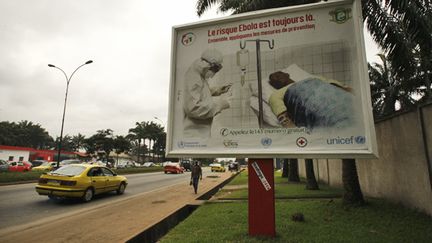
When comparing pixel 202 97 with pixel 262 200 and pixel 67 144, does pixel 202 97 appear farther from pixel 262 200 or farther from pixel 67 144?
pixel 67 144

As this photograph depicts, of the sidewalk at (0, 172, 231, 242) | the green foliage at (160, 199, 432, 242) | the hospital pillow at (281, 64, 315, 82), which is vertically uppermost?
the hospital pillow at (281, 64, 315, 82)

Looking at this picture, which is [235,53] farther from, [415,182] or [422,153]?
[415,182]

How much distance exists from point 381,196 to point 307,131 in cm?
586

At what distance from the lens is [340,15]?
4.98m

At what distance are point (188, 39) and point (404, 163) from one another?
641cm

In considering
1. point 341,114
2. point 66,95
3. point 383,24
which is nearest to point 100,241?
point 341,114

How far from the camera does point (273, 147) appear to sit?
16.1 feet

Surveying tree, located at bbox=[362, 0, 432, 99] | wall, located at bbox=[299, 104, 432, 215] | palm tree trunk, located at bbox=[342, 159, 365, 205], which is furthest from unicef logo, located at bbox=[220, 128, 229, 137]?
tree, located at bbox=[362, 0, 432, 99]

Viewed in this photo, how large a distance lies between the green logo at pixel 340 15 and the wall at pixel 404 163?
10.1 feet

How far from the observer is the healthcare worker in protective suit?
542 cm

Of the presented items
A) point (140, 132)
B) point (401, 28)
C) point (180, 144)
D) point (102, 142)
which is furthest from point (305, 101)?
point (140, 132)

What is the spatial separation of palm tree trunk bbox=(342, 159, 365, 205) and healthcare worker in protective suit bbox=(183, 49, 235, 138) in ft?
16.7

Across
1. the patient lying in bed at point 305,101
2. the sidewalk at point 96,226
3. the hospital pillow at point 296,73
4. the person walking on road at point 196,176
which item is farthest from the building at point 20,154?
the hospital pillow at point 296,73

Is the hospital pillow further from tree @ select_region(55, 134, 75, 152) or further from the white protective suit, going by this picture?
tree @ select_region(55, 134, 75, 152)
